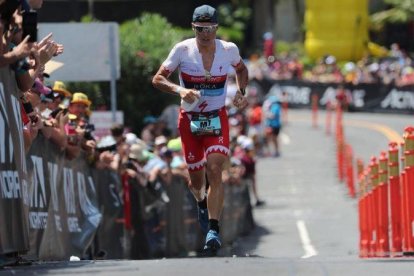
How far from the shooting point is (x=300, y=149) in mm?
43188

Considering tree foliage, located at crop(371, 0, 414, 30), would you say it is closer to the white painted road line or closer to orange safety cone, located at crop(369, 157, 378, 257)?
the white painted road line

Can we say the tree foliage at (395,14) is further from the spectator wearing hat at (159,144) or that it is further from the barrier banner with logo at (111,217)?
the barrier banner with logo at (111,217)

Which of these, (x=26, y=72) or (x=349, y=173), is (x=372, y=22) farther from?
(x=26, y=72)

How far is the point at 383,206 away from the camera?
57.7 ft

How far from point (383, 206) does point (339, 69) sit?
3835 centimetres

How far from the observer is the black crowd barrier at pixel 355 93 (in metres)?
52.0

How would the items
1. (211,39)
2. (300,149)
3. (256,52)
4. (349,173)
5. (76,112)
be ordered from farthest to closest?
1. (256,52)
2. (300,149)
3. (349,173)
4. (76,112)
5. (211,39)

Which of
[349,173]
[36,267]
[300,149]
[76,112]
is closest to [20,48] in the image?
[36,267]

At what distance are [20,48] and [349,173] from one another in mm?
23257

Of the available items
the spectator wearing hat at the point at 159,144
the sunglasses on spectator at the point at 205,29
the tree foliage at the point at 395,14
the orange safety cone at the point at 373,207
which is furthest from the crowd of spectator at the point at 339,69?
the sunglasses on spectator at the point at 205,29

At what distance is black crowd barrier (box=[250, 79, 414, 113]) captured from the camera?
52000 mm

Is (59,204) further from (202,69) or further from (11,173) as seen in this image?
(11,173)

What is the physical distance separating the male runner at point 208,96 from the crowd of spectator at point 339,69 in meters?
37.8

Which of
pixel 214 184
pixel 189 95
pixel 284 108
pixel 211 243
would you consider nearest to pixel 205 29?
pixel 189 95
